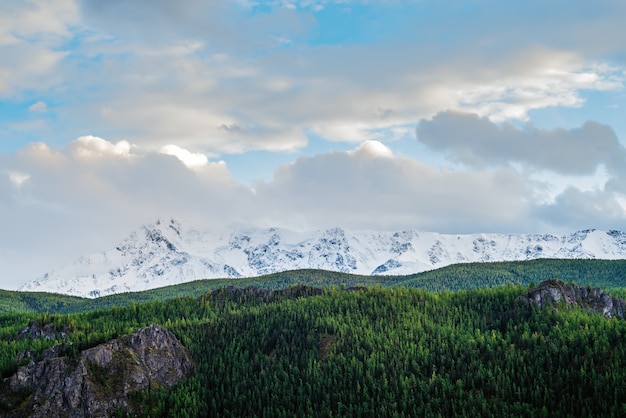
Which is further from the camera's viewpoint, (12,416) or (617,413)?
(12,416)

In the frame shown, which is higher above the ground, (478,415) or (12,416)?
(12,416)

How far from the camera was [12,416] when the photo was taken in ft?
648

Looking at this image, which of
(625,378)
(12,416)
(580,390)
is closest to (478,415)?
(580,390)

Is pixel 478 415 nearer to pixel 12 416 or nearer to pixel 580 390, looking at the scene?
pixel 580 390

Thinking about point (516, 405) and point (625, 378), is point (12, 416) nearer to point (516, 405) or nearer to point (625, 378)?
point (516, 405)

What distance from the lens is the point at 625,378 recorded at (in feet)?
643

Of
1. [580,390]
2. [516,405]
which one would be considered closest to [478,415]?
[516,405]

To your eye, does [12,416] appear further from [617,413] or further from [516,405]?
[617,413]

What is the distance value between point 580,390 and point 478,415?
29.9 metres

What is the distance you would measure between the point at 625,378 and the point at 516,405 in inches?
1241

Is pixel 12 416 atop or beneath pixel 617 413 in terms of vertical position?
atop

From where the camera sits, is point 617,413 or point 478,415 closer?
point 617,413

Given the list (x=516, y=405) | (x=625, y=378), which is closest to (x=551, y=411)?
(x=516, y=405)

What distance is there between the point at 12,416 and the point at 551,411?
154 metres
